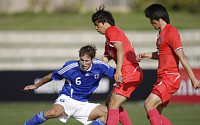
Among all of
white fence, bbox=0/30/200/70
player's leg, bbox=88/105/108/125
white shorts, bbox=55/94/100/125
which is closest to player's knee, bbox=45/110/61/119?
white shorts, bbox=55/94/100/125

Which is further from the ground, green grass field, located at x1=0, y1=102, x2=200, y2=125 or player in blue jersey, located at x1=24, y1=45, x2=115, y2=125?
player in blue jersey, located at x1=24, y1=45, x2=115, y2=125

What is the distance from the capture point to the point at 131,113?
1223 centimetres

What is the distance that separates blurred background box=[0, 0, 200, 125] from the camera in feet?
47.4

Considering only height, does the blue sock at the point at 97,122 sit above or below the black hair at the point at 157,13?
below

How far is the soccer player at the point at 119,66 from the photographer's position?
6723 mm

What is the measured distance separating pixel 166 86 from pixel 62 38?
62.7ft

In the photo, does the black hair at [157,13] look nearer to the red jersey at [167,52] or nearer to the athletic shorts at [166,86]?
the red jersey at [167,52]

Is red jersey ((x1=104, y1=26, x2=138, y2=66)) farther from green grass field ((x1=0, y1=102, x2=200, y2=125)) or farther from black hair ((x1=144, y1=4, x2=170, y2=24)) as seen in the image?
green grass field ((x1=0, y1=102, x2=200, y2=125))

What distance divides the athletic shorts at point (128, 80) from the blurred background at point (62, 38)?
4.14 metres

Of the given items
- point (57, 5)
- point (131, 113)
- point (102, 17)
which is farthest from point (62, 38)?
point (102, 17)

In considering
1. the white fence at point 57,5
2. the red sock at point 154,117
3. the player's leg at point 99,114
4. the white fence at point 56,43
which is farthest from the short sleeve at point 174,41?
the white fence at point 57,5

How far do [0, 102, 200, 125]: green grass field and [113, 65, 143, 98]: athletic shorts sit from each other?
3.05m

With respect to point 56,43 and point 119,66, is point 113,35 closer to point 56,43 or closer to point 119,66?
point 119,66

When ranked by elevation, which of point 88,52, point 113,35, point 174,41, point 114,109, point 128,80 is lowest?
point 114,109
